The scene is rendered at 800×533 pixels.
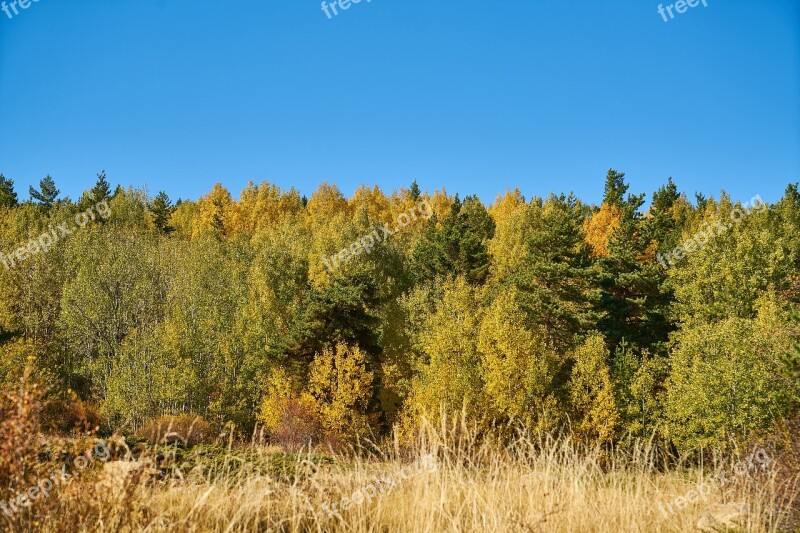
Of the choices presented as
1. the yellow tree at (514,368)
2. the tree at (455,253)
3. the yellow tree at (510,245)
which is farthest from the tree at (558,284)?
the tree at (455,253)

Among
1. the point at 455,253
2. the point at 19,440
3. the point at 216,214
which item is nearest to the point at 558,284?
the point at 455,253

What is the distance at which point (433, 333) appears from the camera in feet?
110

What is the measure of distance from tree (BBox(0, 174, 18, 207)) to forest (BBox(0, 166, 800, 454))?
56.1 ft

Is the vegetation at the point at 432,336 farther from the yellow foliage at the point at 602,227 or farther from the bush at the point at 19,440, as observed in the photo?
the bush at the point at 19,440

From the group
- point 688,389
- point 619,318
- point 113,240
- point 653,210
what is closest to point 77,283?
point 113,240

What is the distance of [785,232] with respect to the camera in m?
40.7

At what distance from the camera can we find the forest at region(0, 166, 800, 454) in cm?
2711

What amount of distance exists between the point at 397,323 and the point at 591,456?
3297cm

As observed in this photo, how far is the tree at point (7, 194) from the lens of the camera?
62597 millimetres

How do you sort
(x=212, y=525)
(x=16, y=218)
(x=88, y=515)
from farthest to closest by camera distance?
(x=16, y=218), (x=212, y=525), (x=88, y=515)

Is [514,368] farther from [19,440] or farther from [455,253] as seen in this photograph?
[19,440]

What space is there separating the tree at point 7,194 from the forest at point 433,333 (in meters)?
17.1

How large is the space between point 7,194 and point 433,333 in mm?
59723

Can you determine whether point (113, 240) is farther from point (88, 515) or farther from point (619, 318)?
point (88, 515)
